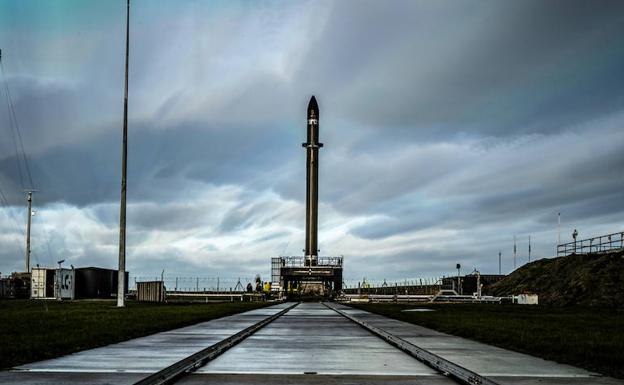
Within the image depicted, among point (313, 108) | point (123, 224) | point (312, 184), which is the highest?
point (313, 108)

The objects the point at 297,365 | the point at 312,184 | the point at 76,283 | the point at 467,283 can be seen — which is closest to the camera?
the point at 297,365

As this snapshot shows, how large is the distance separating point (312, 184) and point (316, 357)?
75.3 m

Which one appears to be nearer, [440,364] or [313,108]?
[440,364]

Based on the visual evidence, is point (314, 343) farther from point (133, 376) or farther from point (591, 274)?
point (591, 274)

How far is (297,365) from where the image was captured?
1205 centimetres

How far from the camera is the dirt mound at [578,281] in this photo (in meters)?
48.8

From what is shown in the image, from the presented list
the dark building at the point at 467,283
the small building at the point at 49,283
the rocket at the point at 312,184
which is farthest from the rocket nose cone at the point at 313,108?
the small building at the point at 49,283

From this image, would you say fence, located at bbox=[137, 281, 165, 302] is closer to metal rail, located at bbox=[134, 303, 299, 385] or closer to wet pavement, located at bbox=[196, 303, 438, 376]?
wet pavement, located at bbox=[196, 303, 438, 376]

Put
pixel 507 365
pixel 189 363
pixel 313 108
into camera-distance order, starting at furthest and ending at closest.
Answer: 1. pixel 313 108
2. pixel 507 365
3. pixel 189 363

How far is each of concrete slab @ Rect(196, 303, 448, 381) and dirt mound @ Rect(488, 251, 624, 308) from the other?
32524 mm

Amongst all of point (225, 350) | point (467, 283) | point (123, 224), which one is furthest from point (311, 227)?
point (225, 350)

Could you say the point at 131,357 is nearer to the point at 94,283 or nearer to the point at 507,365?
the point at 507,365

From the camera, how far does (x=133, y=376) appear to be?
10.1m

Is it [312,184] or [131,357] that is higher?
[312,184]
